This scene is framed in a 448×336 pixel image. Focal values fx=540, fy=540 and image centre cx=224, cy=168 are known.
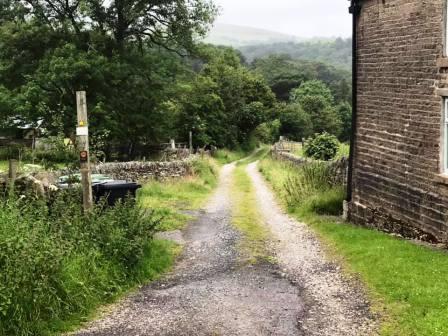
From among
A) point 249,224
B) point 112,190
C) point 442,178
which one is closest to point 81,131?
point 112,190

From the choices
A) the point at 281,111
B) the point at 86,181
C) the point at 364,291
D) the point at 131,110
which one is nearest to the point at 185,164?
the point at 131,110

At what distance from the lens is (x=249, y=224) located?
1573 centimetres

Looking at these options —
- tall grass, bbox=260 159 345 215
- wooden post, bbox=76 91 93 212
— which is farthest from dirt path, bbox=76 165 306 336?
tall grass, bbox=260 159 345 215

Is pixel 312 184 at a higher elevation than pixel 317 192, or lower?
higher

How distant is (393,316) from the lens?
7777 mm

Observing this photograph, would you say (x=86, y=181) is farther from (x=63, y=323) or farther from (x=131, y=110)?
(x=131, y=110)

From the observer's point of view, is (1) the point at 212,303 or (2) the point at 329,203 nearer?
(1) the point at 212,303

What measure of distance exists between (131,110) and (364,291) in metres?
23.2

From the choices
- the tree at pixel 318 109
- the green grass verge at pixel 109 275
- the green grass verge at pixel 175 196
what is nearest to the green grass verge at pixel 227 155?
the green grass verge at pixel 175 196

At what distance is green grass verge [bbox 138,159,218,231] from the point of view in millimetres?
15797

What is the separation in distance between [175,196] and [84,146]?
10298 millimetres

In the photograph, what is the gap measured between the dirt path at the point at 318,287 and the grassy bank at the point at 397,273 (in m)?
0.29

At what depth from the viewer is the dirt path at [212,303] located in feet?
25.0

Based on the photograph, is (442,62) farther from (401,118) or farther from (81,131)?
(81,131)
